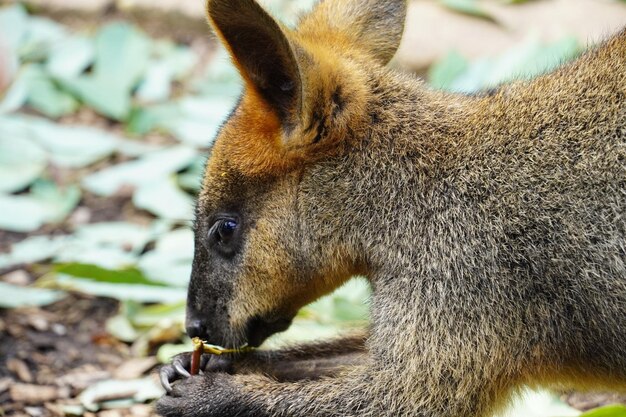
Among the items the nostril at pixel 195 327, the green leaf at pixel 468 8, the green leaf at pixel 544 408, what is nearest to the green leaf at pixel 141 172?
the green leaf at pixel 468 8

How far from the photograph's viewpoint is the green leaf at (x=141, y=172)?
7.26 m

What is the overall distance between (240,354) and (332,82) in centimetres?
124

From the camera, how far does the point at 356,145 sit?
4016 millimetres

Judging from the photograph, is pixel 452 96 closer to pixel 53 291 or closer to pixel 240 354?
pixel 240 354

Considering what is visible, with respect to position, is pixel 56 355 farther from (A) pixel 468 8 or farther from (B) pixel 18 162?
(A) pixel 468 8

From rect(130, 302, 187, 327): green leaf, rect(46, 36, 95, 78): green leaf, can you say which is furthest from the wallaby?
rect(46, 36, 95, 78): green leaf

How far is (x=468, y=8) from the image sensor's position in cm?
862

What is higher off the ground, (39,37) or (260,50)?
(39,37)

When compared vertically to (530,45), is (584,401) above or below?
below

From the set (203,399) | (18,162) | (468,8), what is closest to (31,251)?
(18,162)

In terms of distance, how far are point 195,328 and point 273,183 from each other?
29.2 inches

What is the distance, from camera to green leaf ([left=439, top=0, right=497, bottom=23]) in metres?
8.55

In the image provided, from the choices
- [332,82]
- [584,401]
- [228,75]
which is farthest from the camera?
[228,75]

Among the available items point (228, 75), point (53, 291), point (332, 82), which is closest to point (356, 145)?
point (332, 82)
